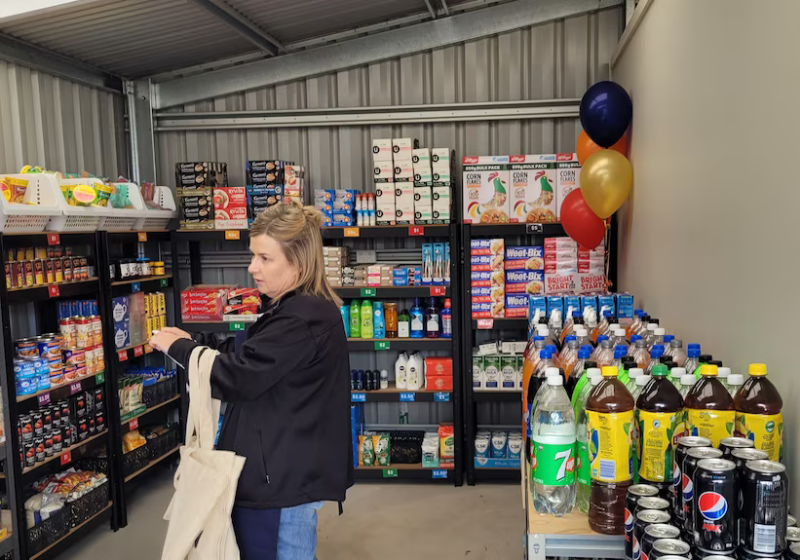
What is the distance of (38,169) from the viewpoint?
13.4 feet

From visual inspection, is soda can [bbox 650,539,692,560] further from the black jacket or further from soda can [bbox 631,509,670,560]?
the black jacket

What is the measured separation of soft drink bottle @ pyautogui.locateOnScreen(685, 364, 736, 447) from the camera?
1.89 m

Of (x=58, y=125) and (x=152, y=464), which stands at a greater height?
(x=58, y=125)

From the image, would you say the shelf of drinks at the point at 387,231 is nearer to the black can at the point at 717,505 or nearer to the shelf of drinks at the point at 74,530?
the shelf of drinks at the point at 74,530

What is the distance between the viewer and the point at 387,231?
16.7 feet

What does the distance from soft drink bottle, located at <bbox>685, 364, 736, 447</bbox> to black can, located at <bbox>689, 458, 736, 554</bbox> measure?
394mm

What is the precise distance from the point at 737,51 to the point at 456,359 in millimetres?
3249

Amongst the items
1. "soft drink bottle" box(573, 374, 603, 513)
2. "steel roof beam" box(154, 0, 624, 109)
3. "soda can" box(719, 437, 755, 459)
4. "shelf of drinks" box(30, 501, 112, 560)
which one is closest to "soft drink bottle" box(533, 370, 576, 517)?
"soft drink bottle" box(573, 374, 603, 513)

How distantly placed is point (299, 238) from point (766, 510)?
1.57m

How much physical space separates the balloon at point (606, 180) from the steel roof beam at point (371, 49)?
5.88ft

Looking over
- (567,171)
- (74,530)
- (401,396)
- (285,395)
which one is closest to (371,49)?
(567,171)

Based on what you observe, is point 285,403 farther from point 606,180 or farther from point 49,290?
point 606,180

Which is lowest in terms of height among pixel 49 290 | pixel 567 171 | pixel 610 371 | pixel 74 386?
pixel 74 386

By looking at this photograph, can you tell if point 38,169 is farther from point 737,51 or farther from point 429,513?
point 737,51
